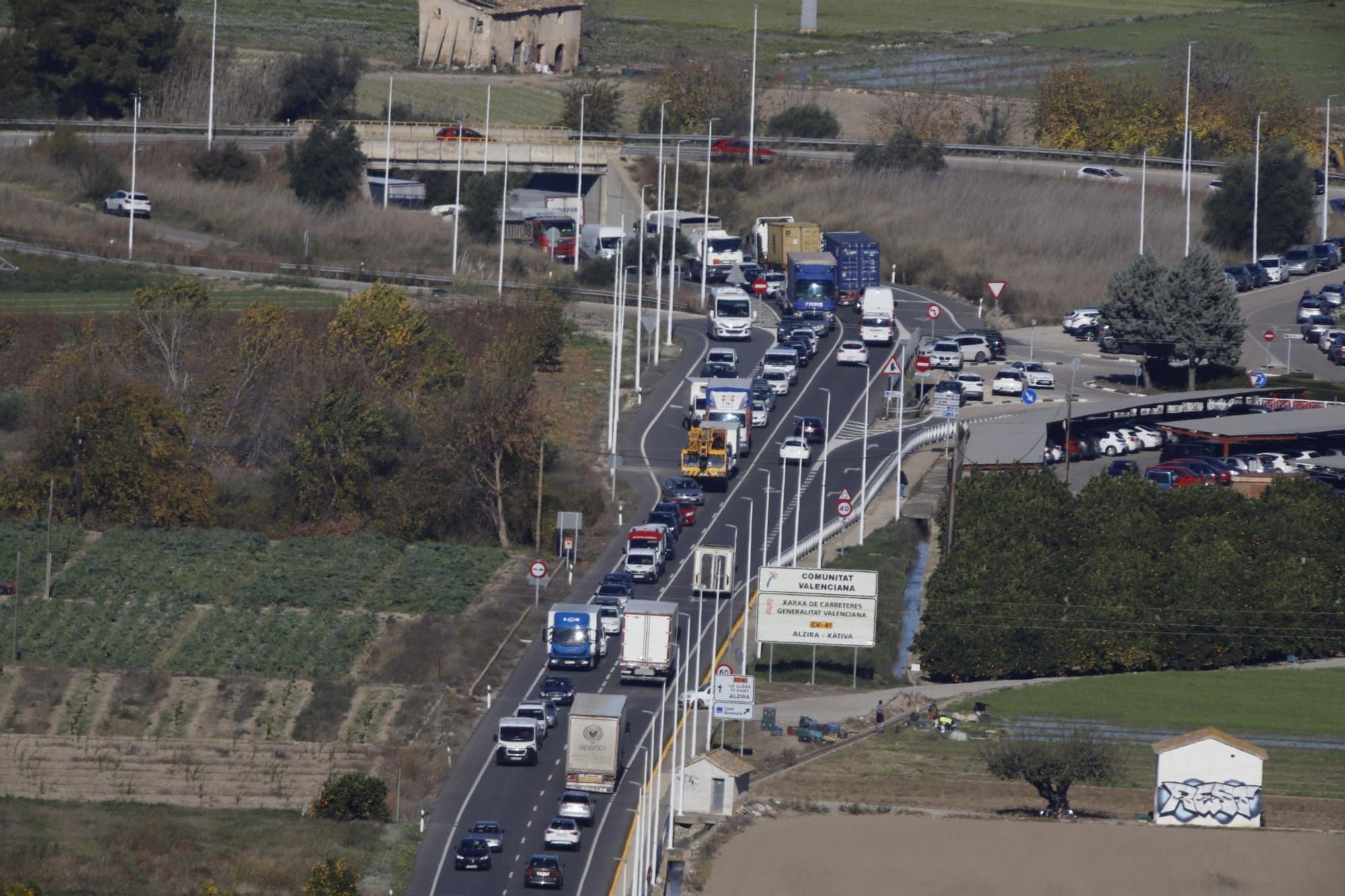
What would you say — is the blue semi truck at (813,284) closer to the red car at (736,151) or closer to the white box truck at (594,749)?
the red car at (736,151)

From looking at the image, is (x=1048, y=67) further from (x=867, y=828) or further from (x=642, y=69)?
(x=867, y=828)

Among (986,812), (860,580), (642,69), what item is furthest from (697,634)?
(642,69)

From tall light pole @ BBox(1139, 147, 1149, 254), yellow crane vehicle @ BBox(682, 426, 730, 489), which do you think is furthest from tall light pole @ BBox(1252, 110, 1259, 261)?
yellow crane vehicle @ BBox(682, 426, 730, 489)

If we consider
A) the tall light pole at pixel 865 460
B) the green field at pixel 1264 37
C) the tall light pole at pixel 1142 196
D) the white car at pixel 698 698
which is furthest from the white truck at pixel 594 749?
the green field at pixel 1264 37

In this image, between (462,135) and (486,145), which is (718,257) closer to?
(486,145)

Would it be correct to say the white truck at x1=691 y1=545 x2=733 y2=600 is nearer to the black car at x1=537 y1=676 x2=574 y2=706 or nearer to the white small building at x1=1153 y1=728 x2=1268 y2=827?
the black car at x1=537 y1=676 x2=574 y2=706

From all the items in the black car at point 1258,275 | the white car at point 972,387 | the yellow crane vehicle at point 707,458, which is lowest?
the yellow crane vehicle at point 707,458

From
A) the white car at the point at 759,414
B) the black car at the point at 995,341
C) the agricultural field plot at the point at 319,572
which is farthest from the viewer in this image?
the black car at the point at 995,341
